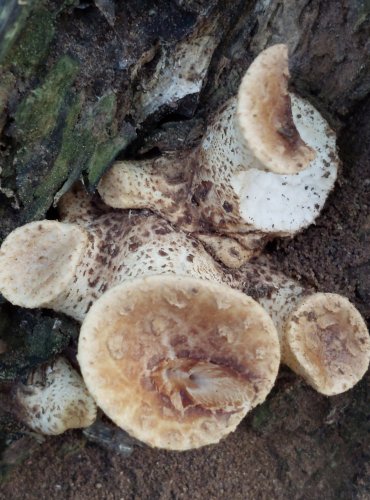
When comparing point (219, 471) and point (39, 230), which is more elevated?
point (39, 230)

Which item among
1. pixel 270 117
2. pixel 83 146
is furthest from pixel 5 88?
pixel 270 117

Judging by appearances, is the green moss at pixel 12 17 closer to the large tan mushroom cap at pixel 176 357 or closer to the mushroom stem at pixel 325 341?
the large tan mushroom cap at pixel 176 357

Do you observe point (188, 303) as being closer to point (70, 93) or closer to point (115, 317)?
point (115, 317)

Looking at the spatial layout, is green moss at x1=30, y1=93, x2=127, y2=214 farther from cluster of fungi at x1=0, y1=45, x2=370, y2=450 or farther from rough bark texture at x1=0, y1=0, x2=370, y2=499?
cluster of fungi at x1=0, y1=45, x2=370, y2=450

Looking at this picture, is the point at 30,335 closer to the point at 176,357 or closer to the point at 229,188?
the point at 176,357

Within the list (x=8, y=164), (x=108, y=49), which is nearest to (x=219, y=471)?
(x=8, y=164)

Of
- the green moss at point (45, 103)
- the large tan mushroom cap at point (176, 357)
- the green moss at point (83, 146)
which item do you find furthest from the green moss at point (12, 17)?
the large tan mushroom cap at point (176, 357)

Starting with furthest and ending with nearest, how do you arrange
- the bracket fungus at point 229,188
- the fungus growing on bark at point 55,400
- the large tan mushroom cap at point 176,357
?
the fungus growing on bark at point 55,400
the bracket fungus at point 229,188
the large tan mushroom cap at point 176,357
